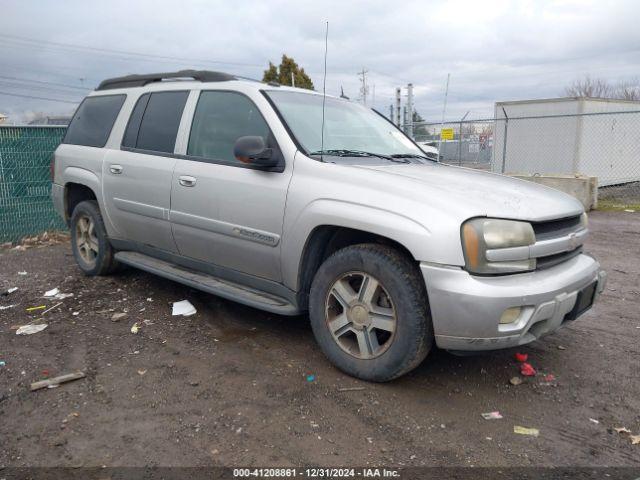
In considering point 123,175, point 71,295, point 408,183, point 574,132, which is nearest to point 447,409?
point 408,183

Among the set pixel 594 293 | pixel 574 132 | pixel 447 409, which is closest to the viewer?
pixel 447 409

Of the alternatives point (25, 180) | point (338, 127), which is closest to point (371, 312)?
point (338, 127)

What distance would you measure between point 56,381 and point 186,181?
1.67 m

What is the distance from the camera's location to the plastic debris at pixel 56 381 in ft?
10.9

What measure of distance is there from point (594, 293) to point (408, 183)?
1.43 meters

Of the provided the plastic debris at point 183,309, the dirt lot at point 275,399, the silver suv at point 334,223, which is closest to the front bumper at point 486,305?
the silver suv at point 334,223

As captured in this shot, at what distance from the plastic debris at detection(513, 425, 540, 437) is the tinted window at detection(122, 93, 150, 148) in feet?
12.4

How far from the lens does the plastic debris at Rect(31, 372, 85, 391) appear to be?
3.32m

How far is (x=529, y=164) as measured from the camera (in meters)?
16.1

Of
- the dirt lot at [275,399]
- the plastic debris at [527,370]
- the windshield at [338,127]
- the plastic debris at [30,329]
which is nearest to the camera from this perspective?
the dirt lot at [275,399]

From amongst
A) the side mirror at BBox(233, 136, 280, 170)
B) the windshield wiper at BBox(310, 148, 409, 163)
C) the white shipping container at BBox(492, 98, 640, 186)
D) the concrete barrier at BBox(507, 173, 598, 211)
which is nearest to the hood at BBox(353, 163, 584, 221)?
the windshield wiper at BBox(310, 148, 409, 163)

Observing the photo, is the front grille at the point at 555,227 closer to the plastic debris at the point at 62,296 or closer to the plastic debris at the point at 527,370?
the plastic debris at the point at 527,370

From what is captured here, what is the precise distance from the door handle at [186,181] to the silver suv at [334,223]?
0.01 metres

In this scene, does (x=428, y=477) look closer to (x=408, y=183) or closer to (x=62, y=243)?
(x=408, y=183)
